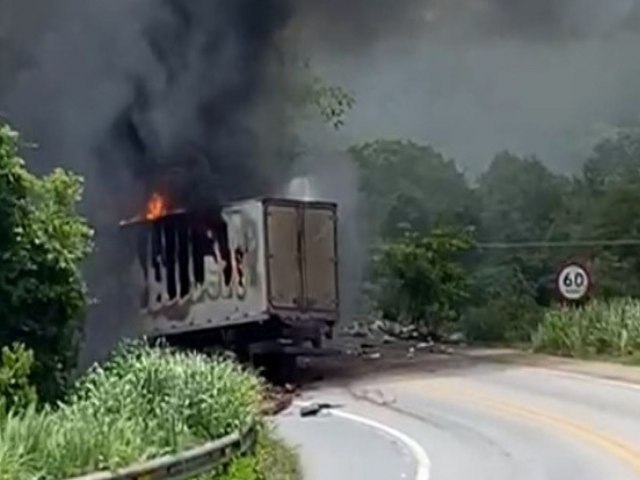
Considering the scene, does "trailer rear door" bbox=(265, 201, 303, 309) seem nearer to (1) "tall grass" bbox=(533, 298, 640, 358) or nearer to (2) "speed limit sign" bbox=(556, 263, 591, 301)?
(1) "tall grass" bbox=(533, 298, 640, 358)

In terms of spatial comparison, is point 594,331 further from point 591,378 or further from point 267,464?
point 267,464

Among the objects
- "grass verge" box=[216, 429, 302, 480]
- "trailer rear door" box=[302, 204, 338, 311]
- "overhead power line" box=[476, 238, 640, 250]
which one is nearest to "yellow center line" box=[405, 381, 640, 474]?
"trailer rear door" box=[302, 204, 338, 311]

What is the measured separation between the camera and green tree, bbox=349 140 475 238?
57.0m

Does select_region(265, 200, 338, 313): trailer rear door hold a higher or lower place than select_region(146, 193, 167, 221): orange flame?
lower

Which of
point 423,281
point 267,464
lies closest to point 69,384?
point 267,464

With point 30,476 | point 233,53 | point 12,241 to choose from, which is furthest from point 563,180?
point 30,476

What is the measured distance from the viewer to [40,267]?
17.3 metres

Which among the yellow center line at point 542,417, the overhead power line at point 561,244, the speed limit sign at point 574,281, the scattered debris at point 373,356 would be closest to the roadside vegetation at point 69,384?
the yellow center line at point 542,417

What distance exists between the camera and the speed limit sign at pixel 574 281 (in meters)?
35.0

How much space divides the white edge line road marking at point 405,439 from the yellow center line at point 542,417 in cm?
192

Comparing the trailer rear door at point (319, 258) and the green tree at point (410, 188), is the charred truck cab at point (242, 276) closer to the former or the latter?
the trailer rear door at point (319, 258)

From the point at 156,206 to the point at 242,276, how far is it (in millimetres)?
4990

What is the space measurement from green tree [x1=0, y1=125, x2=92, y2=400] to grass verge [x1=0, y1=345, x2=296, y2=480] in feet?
2.25

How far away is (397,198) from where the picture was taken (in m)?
61.1
